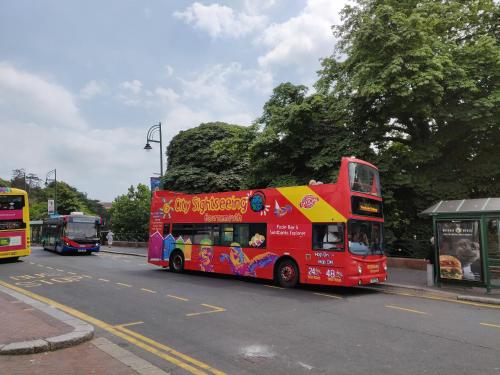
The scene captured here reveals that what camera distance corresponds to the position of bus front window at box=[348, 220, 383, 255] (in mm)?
12203

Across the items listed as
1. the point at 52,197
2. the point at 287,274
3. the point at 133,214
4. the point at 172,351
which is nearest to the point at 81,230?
the point at 133,214

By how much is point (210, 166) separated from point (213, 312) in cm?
2988

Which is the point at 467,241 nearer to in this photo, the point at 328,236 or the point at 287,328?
the point at 328,236

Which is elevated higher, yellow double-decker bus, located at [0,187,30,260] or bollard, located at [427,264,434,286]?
yellow double-decker bus, located at [0,187,30,260]

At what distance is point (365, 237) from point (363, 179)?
180 cm

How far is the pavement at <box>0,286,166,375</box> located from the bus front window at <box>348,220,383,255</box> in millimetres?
7672

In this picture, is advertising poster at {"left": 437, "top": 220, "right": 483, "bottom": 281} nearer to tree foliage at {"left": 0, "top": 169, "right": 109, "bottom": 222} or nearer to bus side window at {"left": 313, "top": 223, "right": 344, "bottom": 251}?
bus side window at {"left": 313, "top": 223, "right": 344, "bottom": 251}

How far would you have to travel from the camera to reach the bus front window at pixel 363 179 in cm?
1256

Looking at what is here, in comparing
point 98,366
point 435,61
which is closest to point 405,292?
point 435,61

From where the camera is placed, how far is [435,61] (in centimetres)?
1543

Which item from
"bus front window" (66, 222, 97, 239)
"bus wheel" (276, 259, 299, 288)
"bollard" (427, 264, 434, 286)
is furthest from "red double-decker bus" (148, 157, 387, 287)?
"bus front window" (66, 222, 97, 239)

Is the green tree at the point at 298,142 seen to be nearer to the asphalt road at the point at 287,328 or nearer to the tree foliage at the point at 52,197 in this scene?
the asphalt road at the point at 287,328

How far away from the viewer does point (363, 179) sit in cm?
1306

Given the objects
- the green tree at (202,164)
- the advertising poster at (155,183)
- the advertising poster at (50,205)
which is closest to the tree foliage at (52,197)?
the advertising poster at (50,205)
